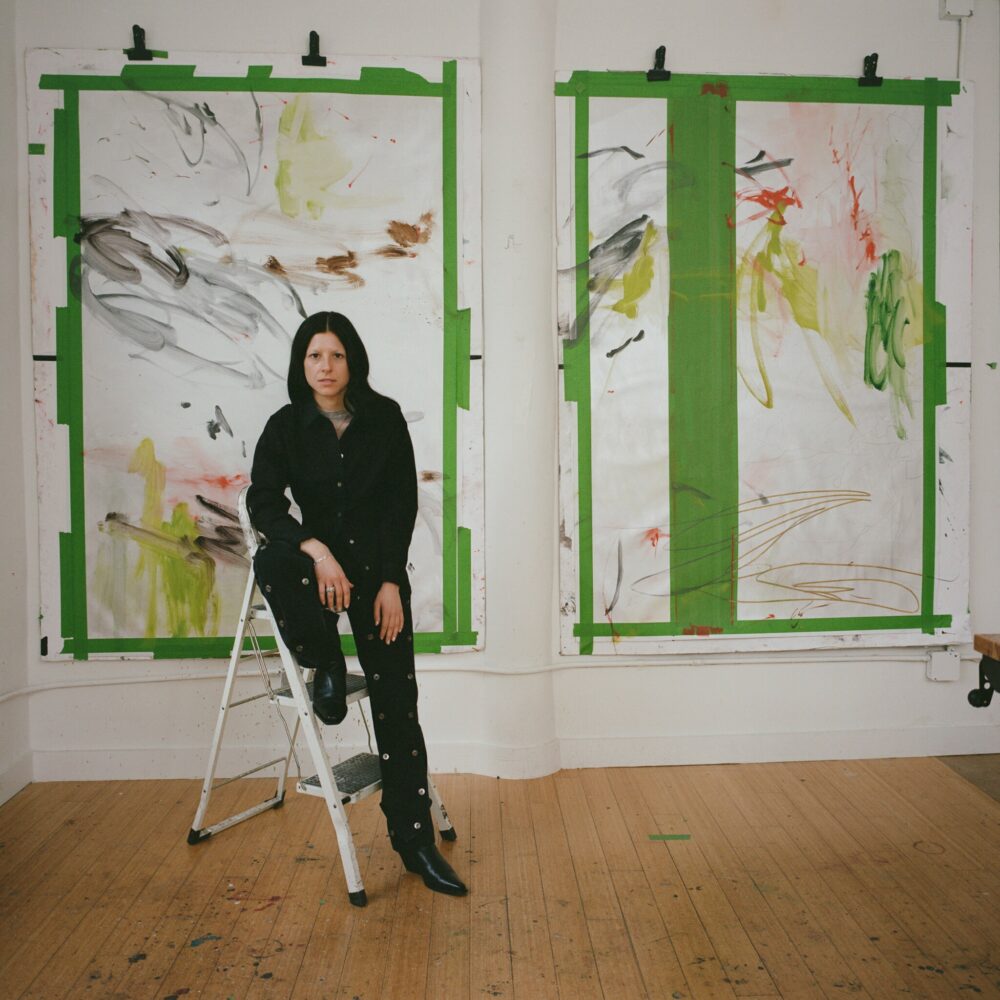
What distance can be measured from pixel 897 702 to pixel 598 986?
1951 millimetres

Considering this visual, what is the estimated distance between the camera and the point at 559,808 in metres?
2.92

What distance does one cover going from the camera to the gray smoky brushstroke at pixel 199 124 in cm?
306

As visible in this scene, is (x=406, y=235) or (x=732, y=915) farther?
(x=406, y=235)

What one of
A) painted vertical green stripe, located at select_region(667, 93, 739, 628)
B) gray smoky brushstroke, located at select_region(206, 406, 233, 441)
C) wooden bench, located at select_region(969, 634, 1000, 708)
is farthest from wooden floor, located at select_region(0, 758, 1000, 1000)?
gray smoky brushstroke, located at select_region(206, 406, 233, 441)

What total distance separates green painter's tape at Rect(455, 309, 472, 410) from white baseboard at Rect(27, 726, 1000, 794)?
1283 millimetres

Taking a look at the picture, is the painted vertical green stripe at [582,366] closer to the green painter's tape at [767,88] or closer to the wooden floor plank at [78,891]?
the green painter's tape at [767,88]

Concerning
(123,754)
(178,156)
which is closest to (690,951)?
(123,754)

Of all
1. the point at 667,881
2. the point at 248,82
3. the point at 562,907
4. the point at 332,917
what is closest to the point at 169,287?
the point at 248,82

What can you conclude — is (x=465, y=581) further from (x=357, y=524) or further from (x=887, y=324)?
(x=887, y=324)

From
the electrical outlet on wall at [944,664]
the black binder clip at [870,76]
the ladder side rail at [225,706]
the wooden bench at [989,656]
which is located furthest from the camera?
the electrical outlet on wall at [944,664]

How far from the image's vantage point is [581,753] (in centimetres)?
327

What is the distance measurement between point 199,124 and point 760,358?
7.14 feet

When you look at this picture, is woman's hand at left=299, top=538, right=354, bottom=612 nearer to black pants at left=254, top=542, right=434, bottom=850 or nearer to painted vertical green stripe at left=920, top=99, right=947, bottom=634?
black pants at left=254, top=542, right=434, bottom=850

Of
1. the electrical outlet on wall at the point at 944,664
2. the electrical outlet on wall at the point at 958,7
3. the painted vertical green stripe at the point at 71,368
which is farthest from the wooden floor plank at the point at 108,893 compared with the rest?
the electrical outlet on wall at the point at 958,7
